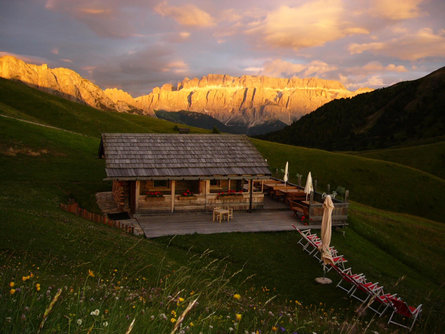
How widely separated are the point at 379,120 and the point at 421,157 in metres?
79.7

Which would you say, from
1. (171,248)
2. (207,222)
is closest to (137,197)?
(207,222)

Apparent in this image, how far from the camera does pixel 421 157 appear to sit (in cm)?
7331

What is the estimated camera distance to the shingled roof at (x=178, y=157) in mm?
21188

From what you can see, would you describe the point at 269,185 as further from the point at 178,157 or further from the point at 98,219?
the point at 98,219

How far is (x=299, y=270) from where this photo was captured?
15.2 metres

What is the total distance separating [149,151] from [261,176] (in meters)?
7.99

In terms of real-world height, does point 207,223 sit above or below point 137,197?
below

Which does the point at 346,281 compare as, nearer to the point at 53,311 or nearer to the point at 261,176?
the point at 261,176

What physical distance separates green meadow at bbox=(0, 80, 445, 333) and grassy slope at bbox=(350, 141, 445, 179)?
28175 millimetres

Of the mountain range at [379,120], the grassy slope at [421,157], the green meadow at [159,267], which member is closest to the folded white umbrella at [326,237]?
the green meadow at [159,267]

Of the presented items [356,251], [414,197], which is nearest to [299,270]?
[356,251]

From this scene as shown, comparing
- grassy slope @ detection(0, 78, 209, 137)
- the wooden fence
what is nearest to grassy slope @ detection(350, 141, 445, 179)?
grassy slope @ detection(0, 78, 209, 137)

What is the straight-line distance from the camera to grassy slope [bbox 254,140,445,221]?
4562 centimetres

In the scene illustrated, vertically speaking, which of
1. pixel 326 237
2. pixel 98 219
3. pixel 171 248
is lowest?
pixel 171 248
